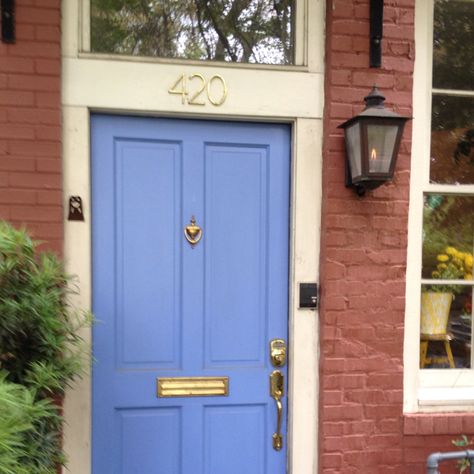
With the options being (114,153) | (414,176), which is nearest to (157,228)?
(114,153)

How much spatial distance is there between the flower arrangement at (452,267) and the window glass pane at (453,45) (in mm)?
981

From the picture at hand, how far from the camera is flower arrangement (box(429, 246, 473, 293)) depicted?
2707 millimetres

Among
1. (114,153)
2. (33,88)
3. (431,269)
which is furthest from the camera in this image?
(431,269)

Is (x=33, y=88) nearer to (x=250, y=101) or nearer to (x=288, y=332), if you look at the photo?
(x=250, y=101)

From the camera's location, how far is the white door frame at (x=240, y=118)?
2340 mm

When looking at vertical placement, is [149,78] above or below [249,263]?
above

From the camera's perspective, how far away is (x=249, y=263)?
2.54m

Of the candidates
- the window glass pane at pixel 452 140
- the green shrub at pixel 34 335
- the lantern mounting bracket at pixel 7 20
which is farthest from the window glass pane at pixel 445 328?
the lantern mounting bracket at pixel 7 20

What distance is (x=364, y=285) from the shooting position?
2.50m

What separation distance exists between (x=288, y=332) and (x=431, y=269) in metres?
0.93

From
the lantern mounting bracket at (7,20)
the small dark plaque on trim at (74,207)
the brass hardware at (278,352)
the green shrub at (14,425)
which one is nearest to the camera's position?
the green shrub at (14,425)

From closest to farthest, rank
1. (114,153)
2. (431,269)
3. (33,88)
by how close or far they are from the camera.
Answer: (33,88) → (114,153) → (431,269)

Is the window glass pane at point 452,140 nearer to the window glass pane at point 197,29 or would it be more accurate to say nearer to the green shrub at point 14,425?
the window glass pane at point 197,29

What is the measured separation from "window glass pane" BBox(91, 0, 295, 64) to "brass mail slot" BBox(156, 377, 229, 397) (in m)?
1.75
